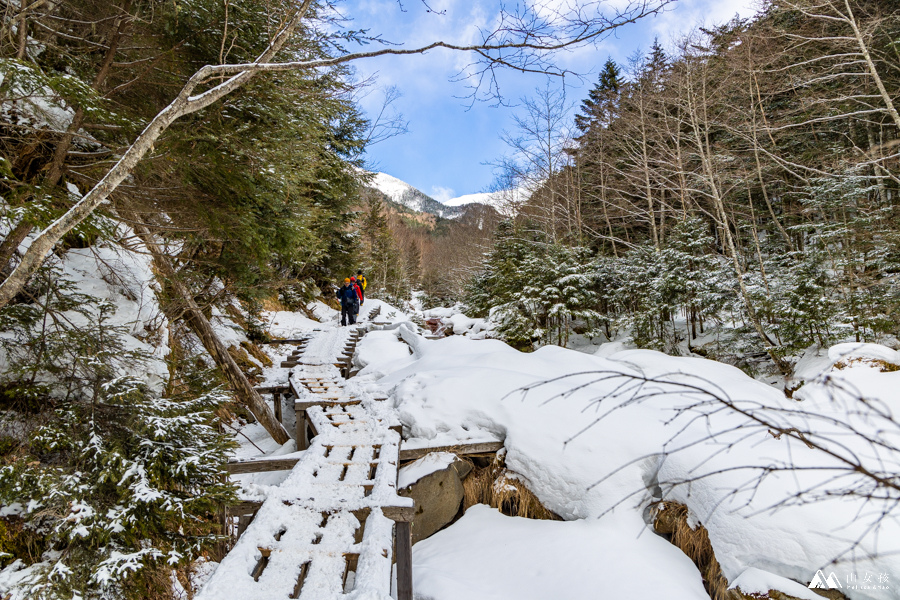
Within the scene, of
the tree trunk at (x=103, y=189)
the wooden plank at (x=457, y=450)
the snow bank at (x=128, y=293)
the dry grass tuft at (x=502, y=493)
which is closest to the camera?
the tree trunk at (x=103, y=189)

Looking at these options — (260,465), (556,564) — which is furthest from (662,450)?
(260,465)

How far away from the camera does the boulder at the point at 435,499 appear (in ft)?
16.0

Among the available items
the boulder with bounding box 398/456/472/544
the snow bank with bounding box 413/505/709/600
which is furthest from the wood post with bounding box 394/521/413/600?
the boulder with bounding box 398/456/472/544

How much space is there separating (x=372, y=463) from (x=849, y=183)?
11508mm

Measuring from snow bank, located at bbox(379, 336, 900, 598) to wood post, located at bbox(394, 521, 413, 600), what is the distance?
154cm

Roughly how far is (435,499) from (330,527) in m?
1.81

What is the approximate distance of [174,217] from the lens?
5.53m

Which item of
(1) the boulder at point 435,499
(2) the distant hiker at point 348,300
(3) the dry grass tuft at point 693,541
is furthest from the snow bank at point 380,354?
(3) the dry grass tuft at point 693,541

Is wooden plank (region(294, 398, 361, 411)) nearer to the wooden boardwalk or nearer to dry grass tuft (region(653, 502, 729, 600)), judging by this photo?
the wooden boardwalk

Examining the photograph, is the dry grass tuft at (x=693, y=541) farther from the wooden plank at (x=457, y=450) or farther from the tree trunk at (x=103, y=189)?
the tree trunk at (x=103, y=189)

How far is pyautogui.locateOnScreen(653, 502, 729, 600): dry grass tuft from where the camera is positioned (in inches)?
150

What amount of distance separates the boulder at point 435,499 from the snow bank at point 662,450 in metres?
0.44

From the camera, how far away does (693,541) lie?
4.14 metres

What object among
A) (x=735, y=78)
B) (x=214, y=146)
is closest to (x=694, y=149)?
(x=735, y=78)
